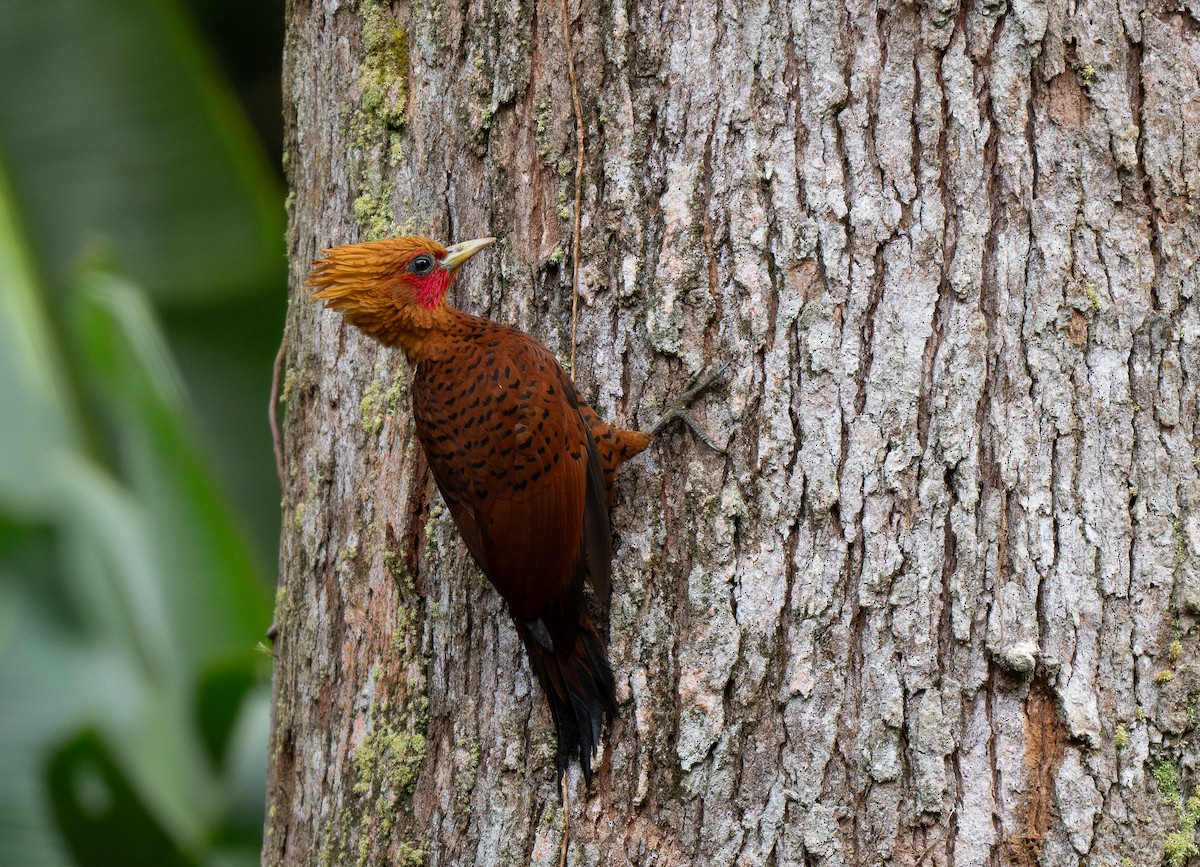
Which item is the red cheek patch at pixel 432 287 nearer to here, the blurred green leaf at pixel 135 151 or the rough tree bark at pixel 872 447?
the rough tree bark at pixel 872 447

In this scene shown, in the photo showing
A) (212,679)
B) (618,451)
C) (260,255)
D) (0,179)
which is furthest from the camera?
(0,179)

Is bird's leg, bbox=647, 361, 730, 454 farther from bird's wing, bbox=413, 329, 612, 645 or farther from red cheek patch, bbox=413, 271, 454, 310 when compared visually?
red cheek patch, bbox=413, 271, 454, 310


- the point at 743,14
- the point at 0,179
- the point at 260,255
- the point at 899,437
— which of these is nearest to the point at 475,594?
the point at 899,437

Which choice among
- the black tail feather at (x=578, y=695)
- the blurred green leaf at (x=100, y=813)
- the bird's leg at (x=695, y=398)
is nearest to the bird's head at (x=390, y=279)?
the bird's leg at (x=695, y=398)

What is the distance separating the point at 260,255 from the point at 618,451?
384 cm

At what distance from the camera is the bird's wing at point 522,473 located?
2.26 metres

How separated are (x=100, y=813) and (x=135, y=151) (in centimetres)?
311

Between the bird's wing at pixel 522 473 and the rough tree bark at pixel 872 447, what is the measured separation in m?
0.09

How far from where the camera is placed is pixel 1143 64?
2.07 m

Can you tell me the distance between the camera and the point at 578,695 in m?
2.15

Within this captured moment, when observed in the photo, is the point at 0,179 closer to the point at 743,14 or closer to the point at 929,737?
the point at 743,14

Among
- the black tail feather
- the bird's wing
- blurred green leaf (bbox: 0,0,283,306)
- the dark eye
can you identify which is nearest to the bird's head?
the dark eye

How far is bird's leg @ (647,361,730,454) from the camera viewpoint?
215 cm

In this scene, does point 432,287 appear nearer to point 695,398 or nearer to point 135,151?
point 695,398
